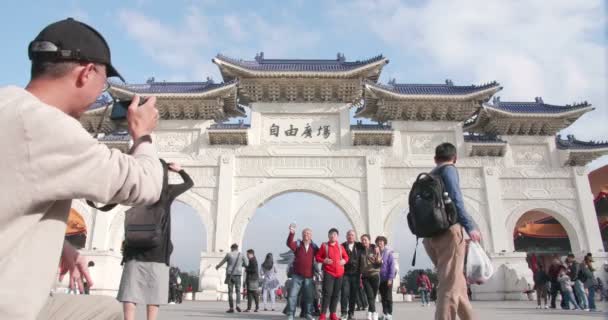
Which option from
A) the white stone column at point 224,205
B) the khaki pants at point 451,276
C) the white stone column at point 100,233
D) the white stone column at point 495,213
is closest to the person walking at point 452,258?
the khaki pants at point 451,276

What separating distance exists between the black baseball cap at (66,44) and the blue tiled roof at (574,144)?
59.2 feet

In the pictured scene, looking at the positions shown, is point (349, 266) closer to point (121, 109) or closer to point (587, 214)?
point (121, 109)

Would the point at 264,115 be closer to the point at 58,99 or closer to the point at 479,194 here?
the point at 479,194

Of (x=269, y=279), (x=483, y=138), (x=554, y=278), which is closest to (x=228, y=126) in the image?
(x=269, y=279)

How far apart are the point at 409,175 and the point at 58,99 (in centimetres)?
1479

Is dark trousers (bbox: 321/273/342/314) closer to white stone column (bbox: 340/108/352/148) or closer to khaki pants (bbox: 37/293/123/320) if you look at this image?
khaki pants (bbox: 37/293/123/320)

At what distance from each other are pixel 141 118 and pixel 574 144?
18247 mm

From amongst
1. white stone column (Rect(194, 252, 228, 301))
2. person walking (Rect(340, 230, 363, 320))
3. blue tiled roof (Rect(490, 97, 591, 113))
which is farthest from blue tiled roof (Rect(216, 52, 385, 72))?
person walking (Rect(340, 230, 363, 320))

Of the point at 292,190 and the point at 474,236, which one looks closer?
the point at 474,236

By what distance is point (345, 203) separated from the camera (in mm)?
14898

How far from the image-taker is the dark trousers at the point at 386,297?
6.70 meters

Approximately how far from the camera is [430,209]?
3168 millimetres

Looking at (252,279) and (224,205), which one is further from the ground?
(224,205)

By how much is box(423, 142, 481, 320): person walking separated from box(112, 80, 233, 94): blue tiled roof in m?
13.4
